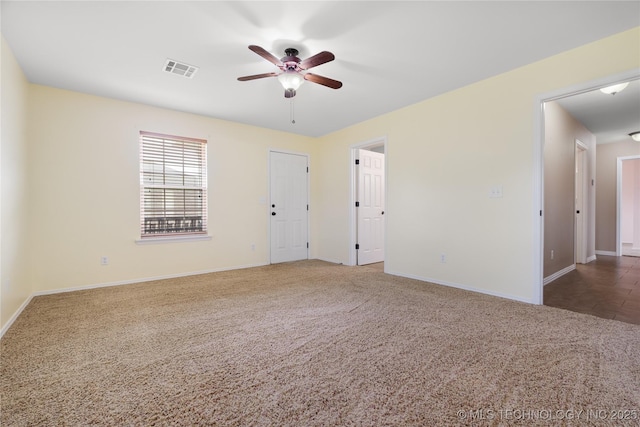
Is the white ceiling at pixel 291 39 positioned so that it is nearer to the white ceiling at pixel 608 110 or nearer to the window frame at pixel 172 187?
the window frame at pixel 172 187

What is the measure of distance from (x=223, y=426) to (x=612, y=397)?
2024 millimetres

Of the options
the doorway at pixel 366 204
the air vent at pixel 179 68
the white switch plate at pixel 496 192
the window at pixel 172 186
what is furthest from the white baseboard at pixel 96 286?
the white switch plate at pixel 496 192

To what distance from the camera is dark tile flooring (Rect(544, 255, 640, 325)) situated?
2803 millimetres

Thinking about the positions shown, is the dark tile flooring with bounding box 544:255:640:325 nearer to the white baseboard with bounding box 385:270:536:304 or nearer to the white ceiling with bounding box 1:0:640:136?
the white baseboard with bounding box 385:270:536:304

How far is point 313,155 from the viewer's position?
5875mm

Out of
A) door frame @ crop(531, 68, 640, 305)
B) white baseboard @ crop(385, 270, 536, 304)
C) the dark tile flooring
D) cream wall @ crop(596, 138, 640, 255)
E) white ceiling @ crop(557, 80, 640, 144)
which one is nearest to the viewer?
the dark tile flooring

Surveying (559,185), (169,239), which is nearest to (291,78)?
(169,239)

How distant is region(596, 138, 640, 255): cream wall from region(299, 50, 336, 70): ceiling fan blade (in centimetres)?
723

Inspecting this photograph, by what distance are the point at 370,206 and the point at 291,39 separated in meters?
3.41

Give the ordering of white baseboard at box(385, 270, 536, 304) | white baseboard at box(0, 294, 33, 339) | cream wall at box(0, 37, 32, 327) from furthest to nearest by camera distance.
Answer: white baseboard at box(385, 270, 536, 304) < cream wall at box(0, 37, 32, 327) < white baseboard at box(0, 294, 33, 339)

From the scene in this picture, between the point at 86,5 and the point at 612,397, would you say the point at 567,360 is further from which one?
the point at 86,5

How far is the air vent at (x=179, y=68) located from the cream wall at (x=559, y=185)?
4517 mm

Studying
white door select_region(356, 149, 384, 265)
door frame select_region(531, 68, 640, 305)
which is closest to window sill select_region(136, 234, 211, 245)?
white door select_region(356, 149, 384, 265)

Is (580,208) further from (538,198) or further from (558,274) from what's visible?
(538,198)
